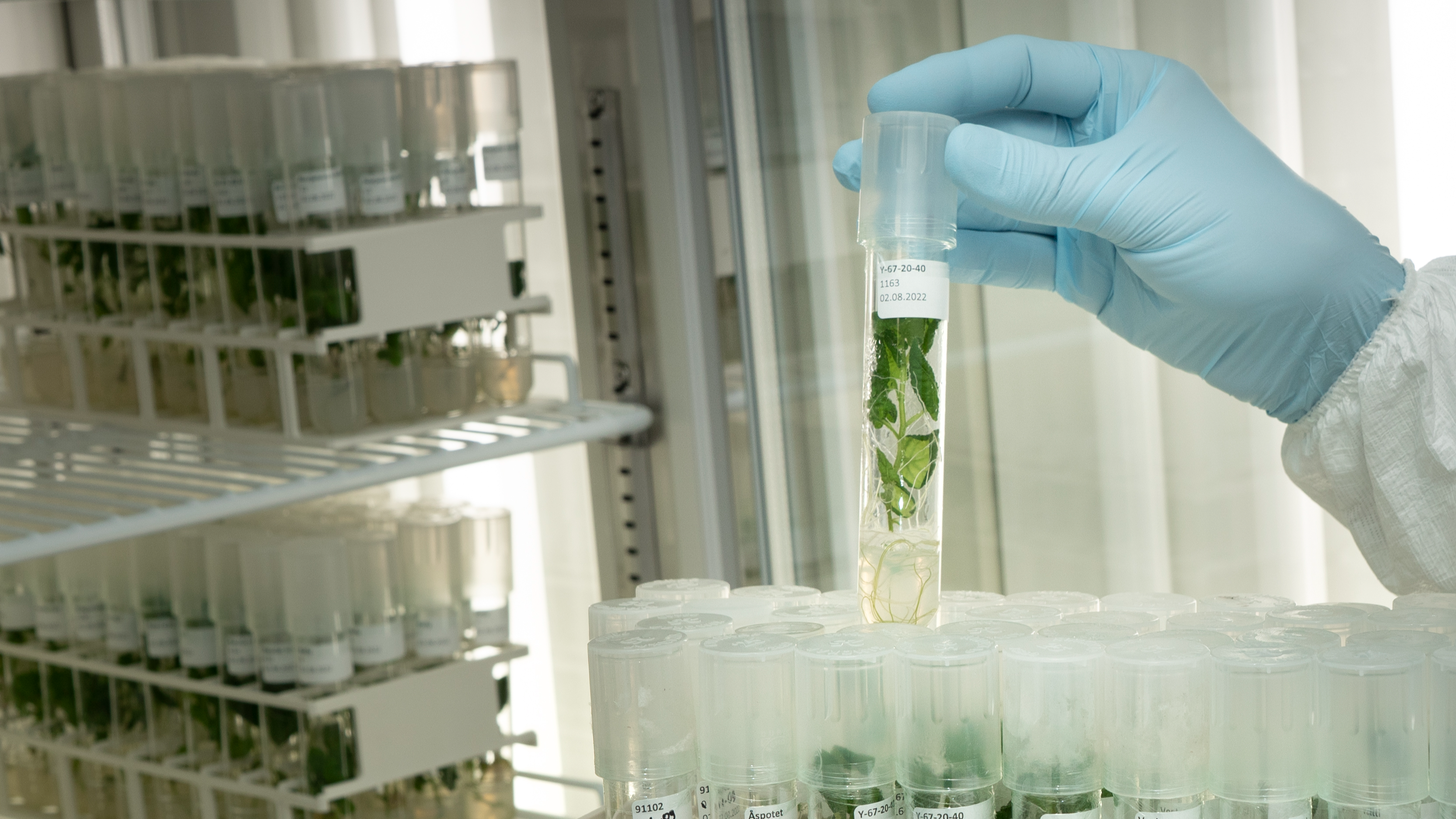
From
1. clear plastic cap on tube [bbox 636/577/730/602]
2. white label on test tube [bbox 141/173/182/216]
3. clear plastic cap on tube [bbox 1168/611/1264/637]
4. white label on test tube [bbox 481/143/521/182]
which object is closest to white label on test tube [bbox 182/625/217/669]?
white label on test tube [bbox 141/173/182/216]

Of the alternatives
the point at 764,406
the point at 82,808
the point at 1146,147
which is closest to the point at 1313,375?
the point at 1146,147

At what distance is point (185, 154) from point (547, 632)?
2.75ft

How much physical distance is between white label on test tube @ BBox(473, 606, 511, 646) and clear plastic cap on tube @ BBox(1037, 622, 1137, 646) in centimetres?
94

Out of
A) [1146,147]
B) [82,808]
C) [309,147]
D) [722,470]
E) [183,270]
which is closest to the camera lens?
[1146,147]

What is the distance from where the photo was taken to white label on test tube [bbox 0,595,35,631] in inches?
60.9

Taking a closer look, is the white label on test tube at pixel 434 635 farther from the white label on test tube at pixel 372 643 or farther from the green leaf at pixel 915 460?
the green leaf at pixel 915 460

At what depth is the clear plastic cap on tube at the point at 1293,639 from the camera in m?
0.66

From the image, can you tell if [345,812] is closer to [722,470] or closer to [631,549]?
[631,549]

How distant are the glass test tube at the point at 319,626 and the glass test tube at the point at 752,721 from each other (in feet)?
2.71

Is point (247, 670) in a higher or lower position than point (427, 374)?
lower

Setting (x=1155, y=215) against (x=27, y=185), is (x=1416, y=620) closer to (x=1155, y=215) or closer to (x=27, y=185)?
(x=1155, y=215)

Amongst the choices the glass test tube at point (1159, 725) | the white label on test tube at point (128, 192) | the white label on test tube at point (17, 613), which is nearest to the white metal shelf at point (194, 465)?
the white label on test tube at point (17, 613)

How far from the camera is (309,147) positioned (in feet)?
4.38

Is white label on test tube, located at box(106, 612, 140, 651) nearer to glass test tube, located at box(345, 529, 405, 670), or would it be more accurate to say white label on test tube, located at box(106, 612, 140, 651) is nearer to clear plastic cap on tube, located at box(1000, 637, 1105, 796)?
glass test tube, located at box(345, 529, 405, 670)
